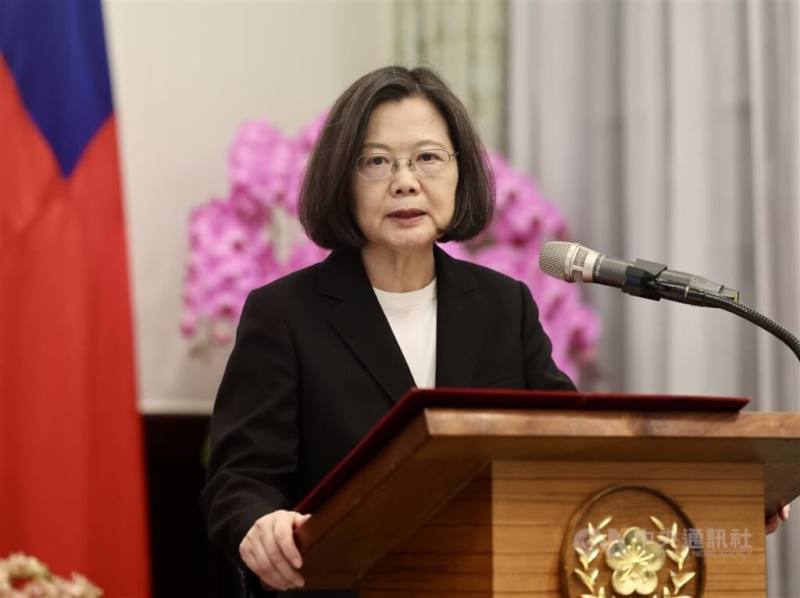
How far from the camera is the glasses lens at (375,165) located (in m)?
1.93

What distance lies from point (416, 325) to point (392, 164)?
25cm

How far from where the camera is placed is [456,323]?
1945 mm

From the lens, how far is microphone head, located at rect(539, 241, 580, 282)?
163 cm

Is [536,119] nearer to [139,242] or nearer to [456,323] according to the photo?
[139,242]

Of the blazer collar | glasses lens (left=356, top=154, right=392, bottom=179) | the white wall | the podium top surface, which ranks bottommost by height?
the podium top surface

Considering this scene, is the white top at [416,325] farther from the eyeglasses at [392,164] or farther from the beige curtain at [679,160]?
the beige curtain at [679,160]

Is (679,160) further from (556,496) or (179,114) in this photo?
(556,496)

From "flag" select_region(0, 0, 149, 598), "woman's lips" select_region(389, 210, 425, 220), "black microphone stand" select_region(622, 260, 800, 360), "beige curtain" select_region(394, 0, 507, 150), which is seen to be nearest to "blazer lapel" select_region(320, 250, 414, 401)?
"woman's lips" select_region(389, 210, 425, 220)

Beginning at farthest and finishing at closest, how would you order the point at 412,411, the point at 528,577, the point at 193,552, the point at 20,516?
the point at 193,552 → the point at 20,516 → the point at 528,577 → the point at 412,411

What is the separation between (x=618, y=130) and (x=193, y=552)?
78.4 inches

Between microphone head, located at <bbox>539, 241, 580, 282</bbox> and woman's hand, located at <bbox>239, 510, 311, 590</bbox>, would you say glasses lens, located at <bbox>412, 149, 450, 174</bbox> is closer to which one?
microphone head, located at <bbox>539, 241, 580, 282</bbox>

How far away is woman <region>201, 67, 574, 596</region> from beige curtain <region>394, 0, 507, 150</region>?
254 cm

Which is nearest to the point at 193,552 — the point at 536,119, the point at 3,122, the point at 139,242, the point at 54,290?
the point at 139,242

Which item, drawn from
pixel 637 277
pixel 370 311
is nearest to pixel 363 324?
pixel 370 311
